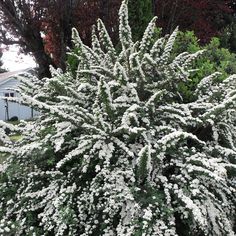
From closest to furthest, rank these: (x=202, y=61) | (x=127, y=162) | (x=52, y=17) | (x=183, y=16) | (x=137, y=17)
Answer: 1. (x=127, y=162)
2. (x=202, y=61)
3. (x=137, y=17)
4. (x=52, y=17)
5. (x=183, y=16)

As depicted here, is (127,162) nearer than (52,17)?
Yes

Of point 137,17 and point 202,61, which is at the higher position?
point 137,17

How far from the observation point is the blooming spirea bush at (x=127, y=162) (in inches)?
115

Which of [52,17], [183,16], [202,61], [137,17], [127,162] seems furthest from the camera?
[183,16]

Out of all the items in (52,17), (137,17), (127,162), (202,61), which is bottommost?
(127,162)

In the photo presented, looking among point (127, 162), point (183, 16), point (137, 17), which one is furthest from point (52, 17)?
point (127, 162)

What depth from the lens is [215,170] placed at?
9.51 ft

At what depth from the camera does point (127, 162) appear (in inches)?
124

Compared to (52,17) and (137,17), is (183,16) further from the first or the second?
(137,17)

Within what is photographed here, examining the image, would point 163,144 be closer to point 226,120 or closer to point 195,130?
point 195,130

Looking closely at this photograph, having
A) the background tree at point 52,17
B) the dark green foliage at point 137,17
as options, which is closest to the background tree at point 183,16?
the background tree at point 52,17

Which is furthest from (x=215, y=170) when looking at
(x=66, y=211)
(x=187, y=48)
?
(x=187, y=48)

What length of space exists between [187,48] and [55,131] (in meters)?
2.22

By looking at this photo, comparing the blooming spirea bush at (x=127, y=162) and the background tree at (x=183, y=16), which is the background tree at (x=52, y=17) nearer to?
the background tree at (x=183, y=16)
